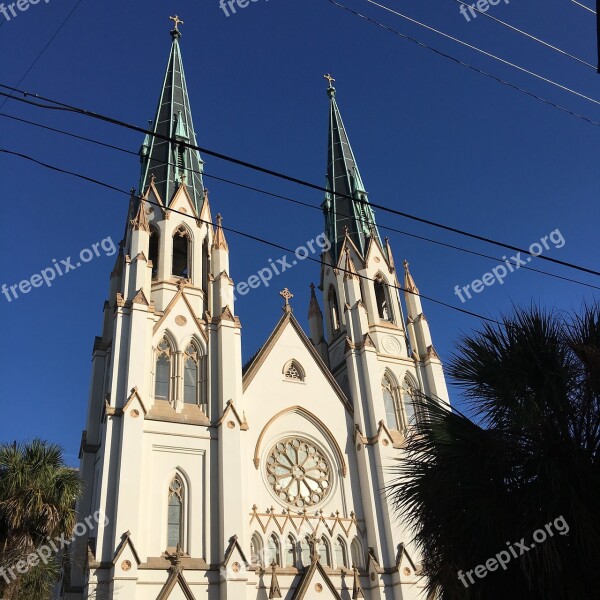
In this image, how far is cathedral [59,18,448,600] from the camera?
20.4m

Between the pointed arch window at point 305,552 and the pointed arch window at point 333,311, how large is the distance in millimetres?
11989

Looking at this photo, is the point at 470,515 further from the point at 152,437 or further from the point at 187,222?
the point at 187,222

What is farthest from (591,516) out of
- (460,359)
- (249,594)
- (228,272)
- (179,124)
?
(179,124)

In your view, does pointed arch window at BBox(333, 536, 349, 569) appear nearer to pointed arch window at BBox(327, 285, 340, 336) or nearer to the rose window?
the rose window

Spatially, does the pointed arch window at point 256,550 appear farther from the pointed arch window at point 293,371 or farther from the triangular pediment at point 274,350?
the pointed arch window at point 293,371

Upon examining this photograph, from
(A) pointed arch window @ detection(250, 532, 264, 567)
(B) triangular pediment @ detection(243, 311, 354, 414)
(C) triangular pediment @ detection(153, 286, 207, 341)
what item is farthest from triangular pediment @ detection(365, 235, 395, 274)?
(A) pointed arch window @ detection(250, 532, 264, 567)

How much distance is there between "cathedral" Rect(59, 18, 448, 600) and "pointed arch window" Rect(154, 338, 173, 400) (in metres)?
0.06

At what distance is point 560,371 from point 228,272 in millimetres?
20036

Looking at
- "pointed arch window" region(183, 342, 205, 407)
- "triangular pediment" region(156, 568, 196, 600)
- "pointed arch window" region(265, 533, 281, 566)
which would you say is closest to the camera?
"triangular pediment" region(156, 568, 196, 600)

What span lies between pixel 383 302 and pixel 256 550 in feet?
49.6

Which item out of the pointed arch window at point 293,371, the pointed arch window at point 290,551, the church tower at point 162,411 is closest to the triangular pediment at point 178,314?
the church tower at point 162,411

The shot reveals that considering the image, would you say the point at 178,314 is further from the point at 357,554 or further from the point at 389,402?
the point at 357,554

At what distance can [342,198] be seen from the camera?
1491 inches

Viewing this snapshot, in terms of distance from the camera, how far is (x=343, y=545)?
2320 cm
